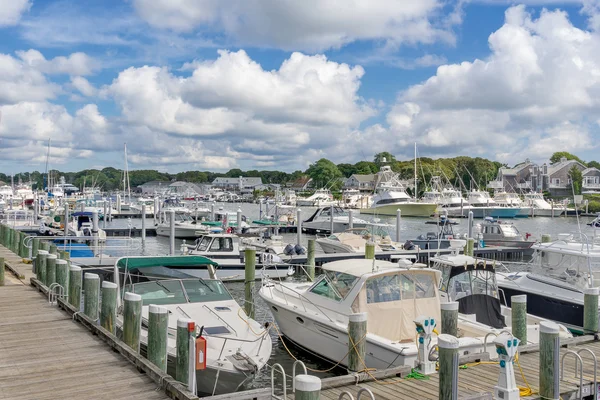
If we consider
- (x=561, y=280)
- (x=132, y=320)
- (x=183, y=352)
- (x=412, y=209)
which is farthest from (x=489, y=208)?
(x=183, y=352)

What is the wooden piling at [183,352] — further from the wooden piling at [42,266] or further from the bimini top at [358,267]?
the wooden piling at [42,266]

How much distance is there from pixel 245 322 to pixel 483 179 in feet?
437

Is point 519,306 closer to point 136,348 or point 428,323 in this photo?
point 428,323

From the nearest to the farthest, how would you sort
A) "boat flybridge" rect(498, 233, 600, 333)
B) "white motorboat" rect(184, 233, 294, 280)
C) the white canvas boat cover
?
the white canvas boat cover → "boat flybridge" rect(498, 233, 600, 333) → "white motorboat" rect(184, 233, 294, 280)

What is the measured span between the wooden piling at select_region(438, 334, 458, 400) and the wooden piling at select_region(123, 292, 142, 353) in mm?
5112

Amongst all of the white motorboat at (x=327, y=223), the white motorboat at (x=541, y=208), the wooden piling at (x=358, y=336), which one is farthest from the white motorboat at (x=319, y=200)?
the wooden piling at (x=358, y=336)

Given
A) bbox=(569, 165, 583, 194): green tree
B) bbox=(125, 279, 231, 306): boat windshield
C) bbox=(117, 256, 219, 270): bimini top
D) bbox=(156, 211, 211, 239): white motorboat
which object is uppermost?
bbox=(569, 165, 583, 194): green tree

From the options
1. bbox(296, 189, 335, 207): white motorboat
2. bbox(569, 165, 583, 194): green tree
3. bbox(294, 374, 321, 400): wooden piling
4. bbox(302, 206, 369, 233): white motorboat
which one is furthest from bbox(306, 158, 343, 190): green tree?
bbox(294, 374, 321, 400): wooden piling

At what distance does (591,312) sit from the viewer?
505 inches

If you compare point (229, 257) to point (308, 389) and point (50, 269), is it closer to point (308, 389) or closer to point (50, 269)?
point (50, 269)

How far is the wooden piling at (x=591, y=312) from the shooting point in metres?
12.7

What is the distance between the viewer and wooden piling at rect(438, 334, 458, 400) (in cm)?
760

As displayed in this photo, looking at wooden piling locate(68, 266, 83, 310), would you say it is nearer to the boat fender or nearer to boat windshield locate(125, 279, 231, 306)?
boat windshield locate(125, 279, 231, 306)

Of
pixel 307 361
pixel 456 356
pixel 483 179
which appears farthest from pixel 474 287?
pixel 483 179
